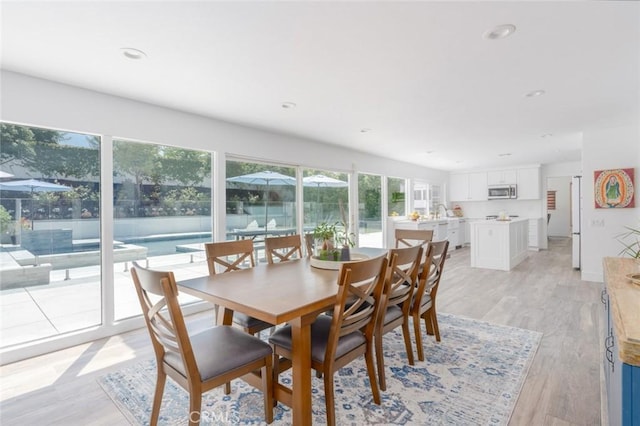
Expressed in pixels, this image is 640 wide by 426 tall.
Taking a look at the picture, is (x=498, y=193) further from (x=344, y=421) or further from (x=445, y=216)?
(x=344, y=421)

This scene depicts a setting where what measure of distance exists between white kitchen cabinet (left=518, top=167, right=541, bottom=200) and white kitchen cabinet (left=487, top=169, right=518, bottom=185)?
145 mm

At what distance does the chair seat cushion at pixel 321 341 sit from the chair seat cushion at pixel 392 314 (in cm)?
37

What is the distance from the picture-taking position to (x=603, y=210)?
4.90 meters

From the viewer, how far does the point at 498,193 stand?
8.93 meters

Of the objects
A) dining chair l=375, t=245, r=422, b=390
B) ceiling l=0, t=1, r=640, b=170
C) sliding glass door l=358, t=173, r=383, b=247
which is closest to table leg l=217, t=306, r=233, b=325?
dining chair l=375, t=245, r=422, b=390

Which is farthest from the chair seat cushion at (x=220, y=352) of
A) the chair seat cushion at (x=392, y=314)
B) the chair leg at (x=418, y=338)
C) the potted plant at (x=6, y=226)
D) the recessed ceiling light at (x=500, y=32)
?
the recessed ceiling light at (x=500, y=32)

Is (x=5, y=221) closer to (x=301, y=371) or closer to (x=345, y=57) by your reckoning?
(x=301, y=371)

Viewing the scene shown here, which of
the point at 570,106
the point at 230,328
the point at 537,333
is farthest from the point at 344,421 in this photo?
the point at 570,106

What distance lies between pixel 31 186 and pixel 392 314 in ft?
11.0

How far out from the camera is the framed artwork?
4652mm

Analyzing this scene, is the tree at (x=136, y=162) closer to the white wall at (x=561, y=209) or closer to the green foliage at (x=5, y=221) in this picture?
the green foliage at (x=5, y=221)

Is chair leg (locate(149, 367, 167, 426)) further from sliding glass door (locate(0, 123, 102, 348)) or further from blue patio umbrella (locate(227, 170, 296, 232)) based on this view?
blue patio umbrella (locate(227, 170, 296, 232))

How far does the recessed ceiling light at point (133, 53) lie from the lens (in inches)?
89.4
